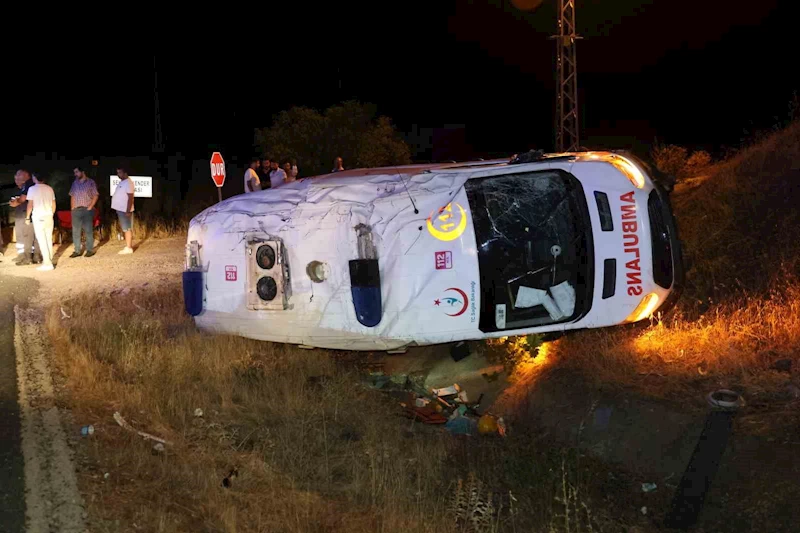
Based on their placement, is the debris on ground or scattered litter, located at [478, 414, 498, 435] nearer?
scattered litter, located at [478, 414, 498, 435]

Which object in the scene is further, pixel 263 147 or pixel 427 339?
pixel 263 147

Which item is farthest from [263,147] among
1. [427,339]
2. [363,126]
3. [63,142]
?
[63,142]

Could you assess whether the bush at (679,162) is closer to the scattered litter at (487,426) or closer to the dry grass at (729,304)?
the dry grass at (729,304)

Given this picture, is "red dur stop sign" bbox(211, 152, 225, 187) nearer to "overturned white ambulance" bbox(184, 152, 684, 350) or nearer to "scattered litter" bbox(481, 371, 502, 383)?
"overturned white ambulance" bbox(184, 152, 684, 350)

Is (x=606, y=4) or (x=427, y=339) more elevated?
(x=606, y=4)

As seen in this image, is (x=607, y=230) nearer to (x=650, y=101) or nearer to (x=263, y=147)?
(x=263, y=147)

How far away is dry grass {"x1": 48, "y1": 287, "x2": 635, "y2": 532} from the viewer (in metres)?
4.68

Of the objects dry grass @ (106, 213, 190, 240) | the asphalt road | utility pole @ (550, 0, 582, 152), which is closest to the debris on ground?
the asphalt road

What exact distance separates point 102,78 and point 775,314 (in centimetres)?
4515

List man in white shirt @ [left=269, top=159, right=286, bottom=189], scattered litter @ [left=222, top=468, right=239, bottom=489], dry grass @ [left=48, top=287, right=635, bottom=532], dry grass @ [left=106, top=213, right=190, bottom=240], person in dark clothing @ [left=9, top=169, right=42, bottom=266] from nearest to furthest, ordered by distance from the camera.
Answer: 1. dry grass @ [left=48, top=287, right=635, bottom=532]
2. scattered litter @ [left=222, top=468, right=239, bottom=489]
3. person in dark clothing @ [left=9, top=169, right=42, bottom=266]
4. man in white shirt @ [left=269, top=159, right=286, bottom=189]
5. dry grass @ [left=106, top=213, right=190, bottom=240]

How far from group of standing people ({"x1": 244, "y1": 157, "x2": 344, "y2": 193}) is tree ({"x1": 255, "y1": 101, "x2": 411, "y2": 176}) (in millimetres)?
8523

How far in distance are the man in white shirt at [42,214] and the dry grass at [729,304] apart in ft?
27.4

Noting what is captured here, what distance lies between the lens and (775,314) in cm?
707

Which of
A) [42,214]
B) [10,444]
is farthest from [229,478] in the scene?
[42,214]
